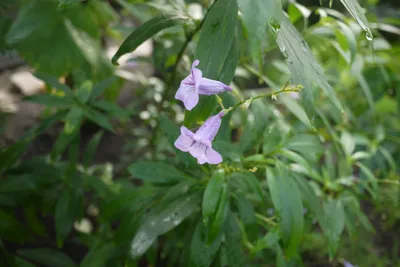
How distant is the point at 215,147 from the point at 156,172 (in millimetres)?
251

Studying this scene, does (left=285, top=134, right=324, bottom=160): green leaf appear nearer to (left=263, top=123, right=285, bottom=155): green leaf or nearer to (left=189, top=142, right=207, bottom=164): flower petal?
(left=263, top=123, right=285, bottom=155): green leaf

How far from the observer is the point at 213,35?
0.97 meters

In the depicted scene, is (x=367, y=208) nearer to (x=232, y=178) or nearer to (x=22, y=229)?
(x=232, y=178)

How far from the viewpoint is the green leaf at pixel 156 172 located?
129 centimetres

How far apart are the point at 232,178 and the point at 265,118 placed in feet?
0.99

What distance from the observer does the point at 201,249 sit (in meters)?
1.26

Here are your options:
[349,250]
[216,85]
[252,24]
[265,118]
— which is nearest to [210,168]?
[265,118]

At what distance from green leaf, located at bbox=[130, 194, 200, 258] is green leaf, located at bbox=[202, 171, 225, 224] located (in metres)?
0.15

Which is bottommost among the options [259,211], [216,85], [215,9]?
[259,211]

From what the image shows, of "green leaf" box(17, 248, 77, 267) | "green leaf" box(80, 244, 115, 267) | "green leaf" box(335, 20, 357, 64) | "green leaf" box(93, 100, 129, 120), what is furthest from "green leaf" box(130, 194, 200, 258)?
"green leaf" box(335, 20, 357, 64)

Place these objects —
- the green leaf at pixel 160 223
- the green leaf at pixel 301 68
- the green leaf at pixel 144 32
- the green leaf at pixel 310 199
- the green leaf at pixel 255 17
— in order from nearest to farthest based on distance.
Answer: the green leaf at pixel 255 17, the green leaf at pixel 301 68, the green leaf at pixel 144 32, the green leaf at pixel 160 223, the green leaf at pixel 310 199

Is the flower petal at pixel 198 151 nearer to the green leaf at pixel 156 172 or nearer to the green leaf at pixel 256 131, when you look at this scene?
the green leaf at pixel 156 172

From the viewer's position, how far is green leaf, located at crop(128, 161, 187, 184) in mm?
1292

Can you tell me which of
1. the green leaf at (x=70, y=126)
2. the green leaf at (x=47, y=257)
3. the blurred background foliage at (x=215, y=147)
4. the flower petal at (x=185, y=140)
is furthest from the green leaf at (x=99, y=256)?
the flower petal at (x=185, y=140)
